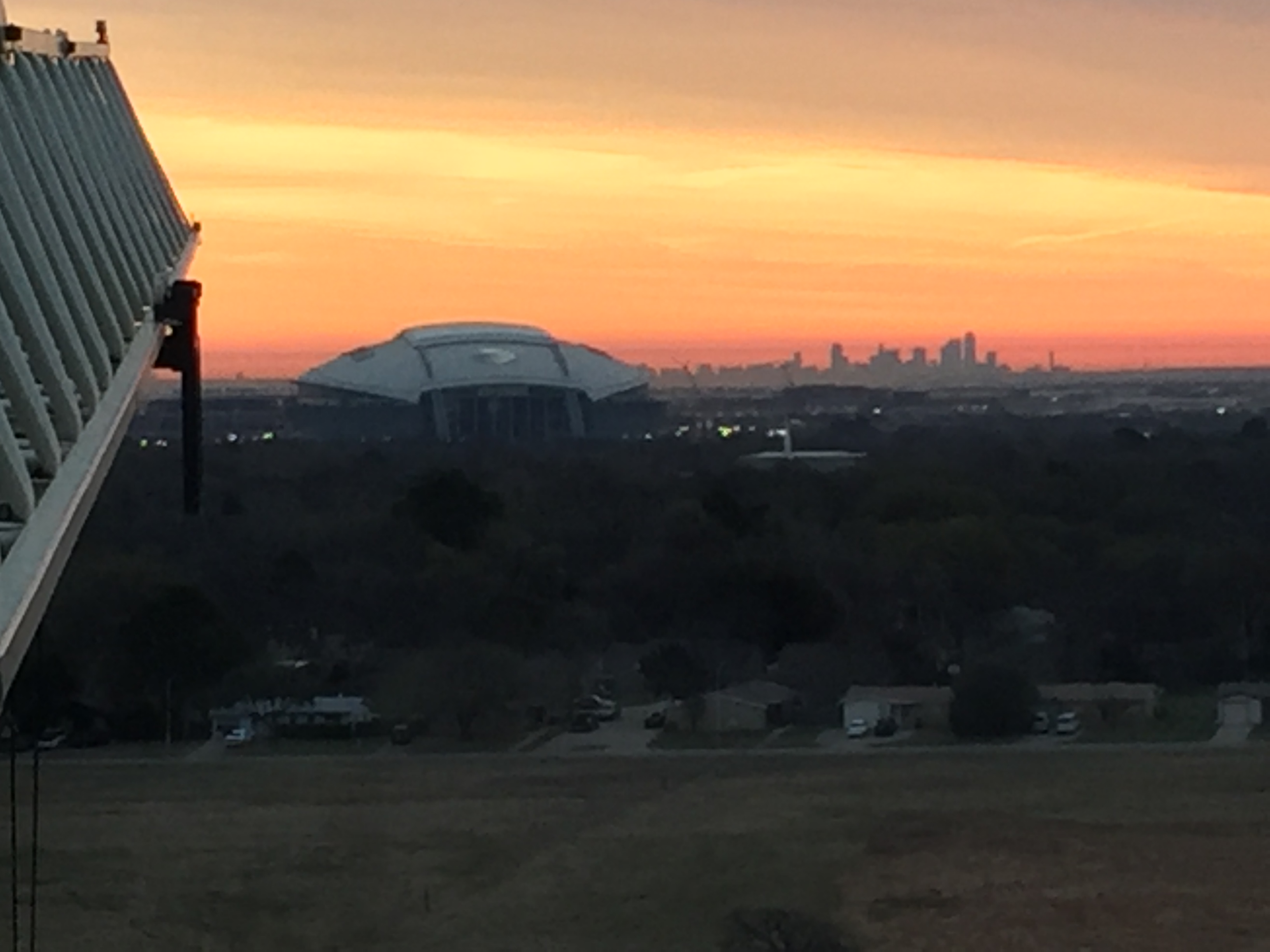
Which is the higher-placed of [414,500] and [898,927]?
[414,500]

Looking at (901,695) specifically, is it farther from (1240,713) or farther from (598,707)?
(1240,713)

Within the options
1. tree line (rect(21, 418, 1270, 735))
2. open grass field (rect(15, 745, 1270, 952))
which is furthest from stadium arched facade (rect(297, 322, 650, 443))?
open grass field (rect(15, 745, 1270, 952))

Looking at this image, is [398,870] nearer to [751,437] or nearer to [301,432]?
[751,437]

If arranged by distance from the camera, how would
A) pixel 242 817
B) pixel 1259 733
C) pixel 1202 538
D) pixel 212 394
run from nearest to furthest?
1. pixel 242 817
2. pixel 1259 733
3. pixel 1202 538
4. pixel 212 394

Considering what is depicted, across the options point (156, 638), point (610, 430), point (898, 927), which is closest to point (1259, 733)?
point (898, 927)

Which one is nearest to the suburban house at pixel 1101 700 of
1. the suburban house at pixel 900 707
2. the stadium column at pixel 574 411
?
the suburban house at pixel 900 707

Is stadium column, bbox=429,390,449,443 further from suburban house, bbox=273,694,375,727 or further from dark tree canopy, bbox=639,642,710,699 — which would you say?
suburban house, bbox=273,694,375,727

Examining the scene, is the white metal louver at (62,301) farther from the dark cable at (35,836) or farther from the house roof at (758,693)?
the house roof at (758,693)
